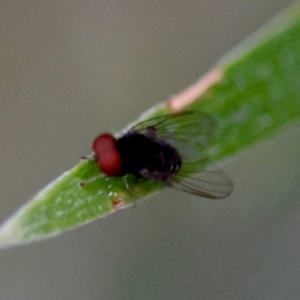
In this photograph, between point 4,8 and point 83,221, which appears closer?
point 83,221

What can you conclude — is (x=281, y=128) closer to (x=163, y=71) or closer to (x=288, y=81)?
(x=288, y=81)

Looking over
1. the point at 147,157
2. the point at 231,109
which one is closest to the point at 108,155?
A: the point at 147,157

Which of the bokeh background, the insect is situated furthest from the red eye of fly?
the bokeh background

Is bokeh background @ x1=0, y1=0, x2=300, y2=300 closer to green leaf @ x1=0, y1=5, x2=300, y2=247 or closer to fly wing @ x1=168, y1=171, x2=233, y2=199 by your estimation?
fly wing @ x1=168, y1=171, x2=233, y2=199

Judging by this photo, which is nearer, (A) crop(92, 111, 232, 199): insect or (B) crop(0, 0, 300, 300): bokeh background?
(A) crop(92, 111, 232, 199): insect

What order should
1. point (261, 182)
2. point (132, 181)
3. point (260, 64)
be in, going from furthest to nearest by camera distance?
point (261, 182) < point (132, 181) < point (260, 64)

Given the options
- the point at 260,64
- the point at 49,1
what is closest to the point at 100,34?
the point at 49,1
